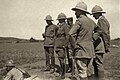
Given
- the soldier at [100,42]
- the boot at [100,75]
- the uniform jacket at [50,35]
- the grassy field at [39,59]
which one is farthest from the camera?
the grassy field at [39,59]

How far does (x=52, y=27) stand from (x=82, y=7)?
369 centimetres

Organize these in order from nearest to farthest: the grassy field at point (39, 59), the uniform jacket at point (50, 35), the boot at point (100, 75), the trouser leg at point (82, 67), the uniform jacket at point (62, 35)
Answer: the trouser leg at point (82, 67) → the boot at point (100, 75) → the uniform jacket at point (62, 35) → the uniform jacket at point (50, 35) → the grassy field at point (39, 59)

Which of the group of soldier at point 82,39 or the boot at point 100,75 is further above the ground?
the group of soldier at point 82,39

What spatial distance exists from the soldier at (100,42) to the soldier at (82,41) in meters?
0.90

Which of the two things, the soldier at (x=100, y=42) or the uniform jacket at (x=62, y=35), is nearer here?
Answer: the soldier at (x=100, y=42)

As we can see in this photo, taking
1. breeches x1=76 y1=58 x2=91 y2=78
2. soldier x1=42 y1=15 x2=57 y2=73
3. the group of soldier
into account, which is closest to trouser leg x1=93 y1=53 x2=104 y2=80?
the group of soldier

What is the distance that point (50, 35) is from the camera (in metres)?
10.7

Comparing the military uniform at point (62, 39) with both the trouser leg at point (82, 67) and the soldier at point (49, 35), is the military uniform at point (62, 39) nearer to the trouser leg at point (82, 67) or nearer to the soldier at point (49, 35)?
the soldier at point (49, 35)

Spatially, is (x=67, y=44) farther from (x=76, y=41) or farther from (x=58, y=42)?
(x=76, y=41)

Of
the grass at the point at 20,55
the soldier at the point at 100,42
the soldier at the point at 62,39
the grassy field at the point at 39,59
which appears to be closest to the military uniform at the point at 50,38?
the soldier at the point at 62,39

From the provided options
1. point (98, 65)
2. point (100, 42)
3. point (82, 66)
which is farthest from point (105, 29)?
point (82, 66)

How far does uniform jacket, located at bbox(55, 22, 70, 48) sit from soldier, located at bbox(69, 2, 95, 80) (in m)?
2.55

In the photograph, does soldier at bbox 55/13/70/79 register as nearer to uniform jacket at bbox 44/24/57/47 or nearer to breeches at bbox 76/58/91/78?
uniform jacket at bbox 44/24/57/47

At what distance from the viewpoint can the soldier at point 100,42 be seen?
7.97 metres
